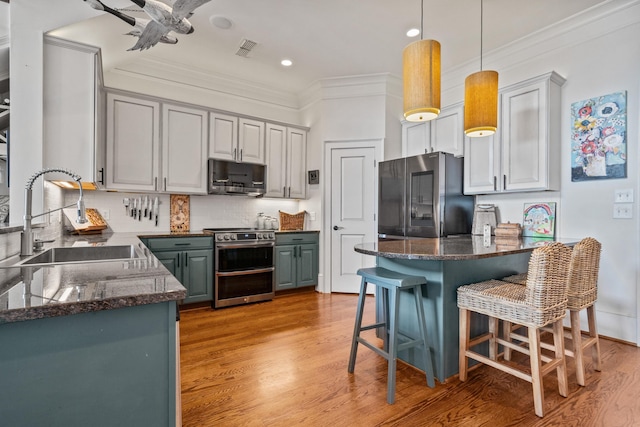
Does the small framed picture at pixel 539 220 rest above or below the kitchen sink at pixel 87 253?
above

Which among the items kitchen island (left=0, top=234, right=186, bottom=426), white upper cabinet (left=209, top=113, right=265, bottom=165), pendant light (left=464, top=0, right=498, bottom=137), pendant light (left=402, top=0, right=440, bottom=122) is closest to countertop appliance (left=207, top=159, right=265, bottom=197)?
white upper cabinet (left=209, top=113, right=265, bottom=165)

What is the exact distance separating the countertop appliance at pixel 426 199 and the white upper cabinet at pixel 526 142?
1.05 ft

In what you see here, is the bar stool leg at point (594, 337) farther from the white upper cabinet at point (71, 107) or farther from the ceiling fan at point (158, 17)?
the white upper cabinet at point (71, 107)

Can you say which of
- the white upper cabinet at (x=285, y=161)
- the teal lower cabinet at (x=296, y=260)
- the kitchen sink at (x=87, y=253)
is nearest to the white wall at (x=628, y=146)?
the teal lower cabinet at (x=296, y=260)

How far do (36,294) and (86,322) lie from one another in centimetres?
17

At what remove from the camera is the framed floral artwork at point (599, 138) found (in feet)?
9.02

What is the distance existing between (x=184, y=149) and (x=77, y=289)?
10.4 feet

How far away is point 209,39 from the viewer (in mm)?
Answer: 3430

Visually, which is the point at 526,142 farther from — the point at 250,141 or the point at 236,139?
the point at 236,139

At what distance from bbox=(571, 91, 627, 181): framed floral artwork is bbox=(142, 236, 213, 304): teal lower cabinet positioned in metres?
3.79

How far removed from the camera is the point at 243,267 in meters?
3.79

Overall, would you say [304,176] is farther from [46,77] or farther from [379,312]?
[46,77]

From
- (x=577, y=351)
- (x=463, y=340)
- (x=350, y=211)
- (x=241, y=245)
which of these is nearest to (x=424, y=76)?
(x=463, y=340)

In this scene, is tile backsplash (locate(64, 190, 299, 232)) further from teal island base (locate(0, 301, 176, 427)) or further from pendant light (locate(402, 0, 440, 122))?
teal island base (locate(0, 301, 176, 427))
